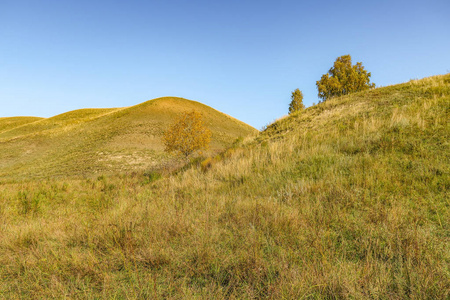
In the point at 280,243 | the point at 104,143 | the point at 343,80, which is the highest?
the point at 343,80

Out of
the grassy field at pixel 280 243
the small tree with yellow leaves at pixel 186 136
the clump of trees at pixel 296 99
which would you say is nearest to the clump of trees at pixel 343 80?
the clump of trees at pixel 296 99

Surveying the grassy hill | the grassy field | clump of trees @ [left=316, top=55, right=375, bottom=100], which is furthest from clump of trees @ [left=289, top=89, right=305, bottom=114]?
the grassy field

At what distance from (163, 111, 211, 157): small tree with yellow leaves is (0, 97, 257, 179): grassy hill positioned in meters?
3.21

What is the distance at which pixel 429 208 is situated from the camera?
3.79 m

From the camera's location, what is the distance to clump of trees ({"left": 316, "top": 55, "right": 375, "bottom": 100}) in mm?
35875

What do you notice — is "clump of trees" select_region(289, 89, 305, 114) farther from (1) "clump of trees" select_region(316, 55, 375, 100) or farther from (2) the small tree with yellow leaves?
(2) the small tree with yellow leaves

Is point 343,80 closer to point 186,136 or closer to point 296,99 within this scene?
point 296,99

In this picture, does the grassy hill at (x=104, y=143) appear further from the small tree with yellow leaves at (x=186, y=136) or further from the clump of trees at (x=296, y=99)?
the clump of trees at (x=296, y=99)

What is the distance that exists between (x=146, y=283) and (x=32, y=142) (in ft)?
218

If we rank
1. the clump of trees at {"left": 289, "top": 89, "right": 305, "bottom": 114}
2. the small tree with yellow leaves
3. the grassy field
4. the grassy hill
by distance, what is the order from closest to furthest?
the grassy field < the small tree with yellow leaves < the grassy hill < the clump of trees at {"left": 289, "top": 89, "right": 305, "bottom": 114}

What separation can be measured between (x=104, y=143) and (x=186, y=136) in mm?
21202

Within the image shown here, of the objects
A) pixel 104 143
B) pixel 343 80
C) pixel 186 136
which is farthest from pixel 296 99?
pixel 104 143

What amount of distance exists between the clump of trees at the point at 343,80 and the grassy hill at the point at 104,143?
21.2m

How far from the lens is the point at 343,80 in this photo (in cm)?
3625
